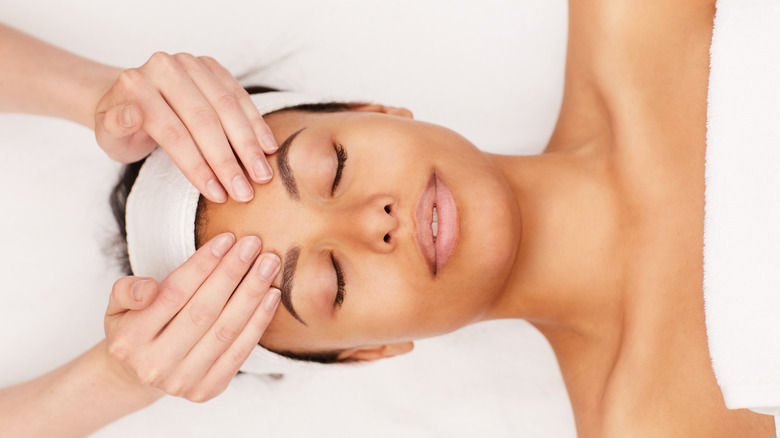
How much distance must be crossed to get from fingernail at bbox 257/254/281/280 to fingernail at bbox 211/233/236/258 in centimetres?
6

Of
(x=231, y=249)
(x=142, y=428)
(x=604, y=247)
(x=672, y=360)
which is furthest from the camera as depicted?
(x=142, y=428)

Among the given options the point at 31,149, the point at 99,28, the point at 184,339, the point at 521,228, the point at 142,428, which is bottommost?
the point at 142,428

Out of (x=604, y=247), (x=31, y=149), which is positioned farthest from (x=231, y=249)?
(x=31, y=149)

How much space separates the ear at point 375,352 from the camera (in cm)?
133

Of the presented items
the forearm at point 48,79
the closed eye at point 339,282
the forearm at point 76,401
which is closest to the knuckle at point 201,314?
the closed eye at point 339,282

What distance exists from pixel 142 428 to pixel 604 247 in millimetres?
1169

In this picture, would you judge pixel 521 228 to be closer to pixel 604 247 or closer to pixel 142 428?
pixel 604 247

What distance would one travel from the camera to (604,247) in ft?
4.32

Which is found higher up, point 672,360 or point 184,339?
point 184,339

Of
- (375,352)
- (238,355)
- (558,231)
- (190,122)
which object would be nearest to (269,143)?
(190,122)

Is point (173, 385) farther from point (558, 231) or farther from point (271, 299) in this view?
point (558, 231)

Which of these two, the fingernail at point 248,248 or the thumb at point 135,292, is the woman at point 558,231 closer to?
the fingernail at point 248,248

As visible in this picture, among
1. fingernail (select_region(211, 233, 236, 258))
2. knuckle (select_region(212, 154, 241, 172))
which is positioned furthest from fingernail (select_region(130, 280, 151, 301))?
knuckle (select_region(212, 154, 241, 172))

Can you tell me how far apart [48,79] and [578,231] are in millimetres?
1161
